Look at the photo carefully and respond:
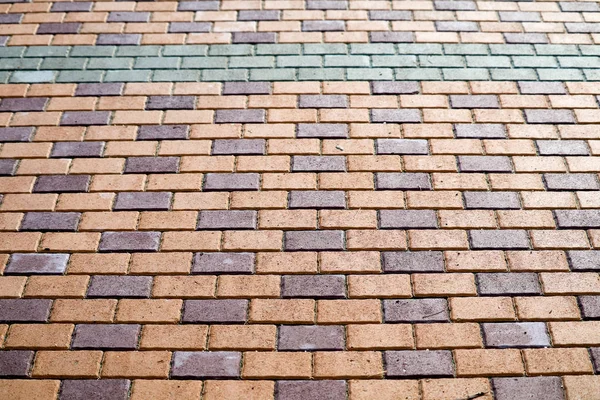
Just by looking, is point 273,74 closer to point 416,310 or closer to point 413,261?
point 413,261

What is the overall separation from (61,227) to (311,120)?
1263 mm

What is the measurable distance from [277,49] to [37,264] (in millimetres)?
1681

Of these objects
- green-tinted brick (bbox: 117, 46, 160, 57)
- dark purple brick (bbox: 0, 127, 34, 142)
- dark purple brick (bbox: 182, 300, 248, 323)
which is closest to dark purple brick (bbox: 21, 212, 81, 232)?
dark purple brick (bbox: 0, 127, 34, 142)

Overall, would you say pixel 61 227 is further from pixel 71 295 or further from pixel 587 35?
pixel 587 35

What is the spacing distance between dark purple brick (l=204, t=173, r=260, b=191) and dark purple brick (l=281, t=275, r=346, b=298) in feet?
1.65

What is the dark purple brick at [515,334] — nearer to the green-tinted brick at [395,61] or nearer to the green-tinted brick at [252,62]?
the green-tinted brick at [395,61]

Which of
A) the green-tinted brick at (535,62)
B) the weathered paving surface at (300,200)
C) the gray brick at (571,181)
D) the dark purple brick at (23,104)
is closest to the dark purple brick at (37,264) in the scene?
the weathered paving surface at (300,200)

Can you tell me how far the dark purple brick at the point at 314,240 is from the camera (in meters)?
2.20

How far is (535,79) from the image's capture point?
2.82m

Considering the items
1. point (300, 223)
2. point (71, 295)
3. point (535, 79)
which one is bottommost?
point (71, 295)

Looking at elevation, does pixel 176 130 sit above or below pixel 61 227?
above

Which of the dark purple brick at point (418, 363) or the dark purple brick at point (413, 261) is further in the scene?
the dark purple brick at point (413, 261)

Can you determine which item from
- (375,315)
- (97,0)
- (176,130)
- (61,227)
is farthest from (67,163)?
(375,315)

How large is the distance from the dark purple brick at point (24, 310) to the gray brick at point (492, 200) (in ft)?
5.91
